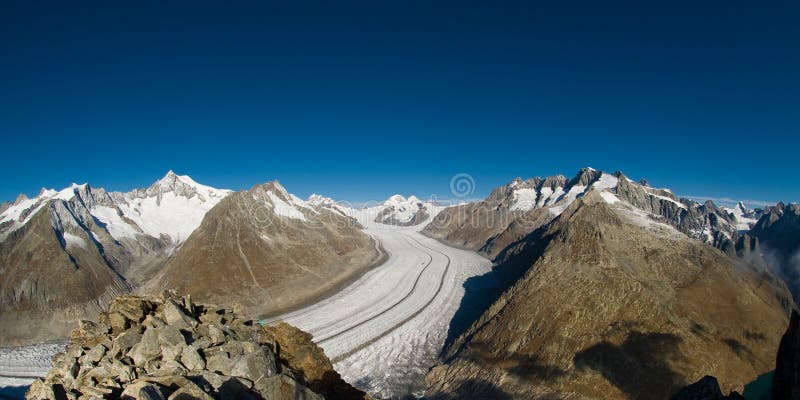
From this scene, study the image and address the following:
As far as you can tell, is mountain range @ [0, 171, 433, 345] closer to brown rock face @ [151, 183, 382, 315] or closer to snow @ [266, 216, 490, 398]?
brown rock face @ [151, 183, 382, 315]

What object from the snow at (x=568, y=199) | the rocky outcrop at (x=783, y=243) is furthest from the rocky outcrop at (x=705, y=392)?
the snow at (x=568, y=199)

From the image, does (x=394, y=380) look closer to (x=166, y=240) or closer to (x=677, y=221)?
(x=166, y=240)

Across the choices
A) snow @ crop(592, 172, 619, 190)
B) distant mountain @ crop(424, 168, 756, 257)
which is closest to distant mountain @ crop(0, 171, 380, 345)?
distant mountain @ crop(424, 168, 756, 257)

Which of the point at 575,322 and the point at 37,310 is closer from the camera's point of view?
the point at 575,322

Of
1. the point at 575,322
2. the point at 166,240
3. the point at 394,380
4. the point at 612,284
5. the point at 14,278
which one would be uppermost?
the point at 166,240

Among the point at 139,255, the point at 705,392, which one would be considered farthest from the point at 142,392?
the point at 139,255

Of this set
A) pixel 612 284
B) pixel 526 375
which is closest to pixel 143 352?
pixel 526 375
